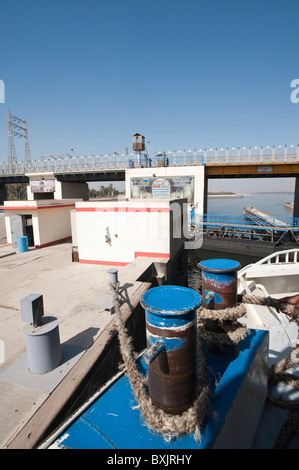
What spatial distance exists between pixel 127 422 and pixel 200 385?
768 millimetres

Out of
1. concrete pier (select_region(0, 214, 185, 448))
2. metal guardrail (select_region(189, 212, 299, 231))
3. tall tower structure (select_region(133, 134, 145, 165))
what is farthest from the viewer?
tall tower structure (select_region(133, 134, 145, 165))

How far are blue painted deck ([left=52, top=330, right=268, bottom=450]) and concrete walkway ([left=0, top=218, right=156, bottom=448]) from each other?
1.58m

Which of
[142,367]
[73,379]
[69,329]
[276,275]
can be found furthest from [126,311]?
[276,275]

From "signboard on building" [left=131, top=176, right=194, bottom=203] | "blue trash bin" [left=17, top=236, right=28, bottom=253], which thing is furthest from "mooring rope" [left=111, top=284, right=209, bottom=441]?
"signboard on building" [left=131, top=176, right=194, bottom=203]

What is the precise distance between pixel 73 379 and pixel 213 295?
2.69 m

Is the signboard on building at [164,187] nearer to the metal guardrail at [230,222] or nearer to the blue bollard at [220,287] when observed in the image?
the metal guardrail at [230,222]

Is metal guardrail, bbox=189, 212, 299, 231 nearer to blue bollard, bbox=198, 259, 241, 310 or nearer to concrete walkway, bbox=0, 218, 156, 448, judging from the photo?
concrete walkway, bbox=0, 218, 156, 448

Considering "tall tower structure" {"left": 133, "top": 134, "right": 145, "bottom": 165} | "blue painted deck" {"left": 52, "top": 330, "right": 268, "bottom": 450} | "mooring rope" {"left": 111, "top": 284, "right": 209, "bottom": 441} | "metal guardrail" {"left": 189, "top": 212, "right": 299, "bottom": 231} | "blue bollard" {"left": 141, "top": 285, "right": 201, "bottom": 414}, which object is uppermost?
"tall tower structure" {"left": 133, "top": 134, "right": 145, "bottom": 165}

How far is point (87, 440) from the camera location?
81.0 inches

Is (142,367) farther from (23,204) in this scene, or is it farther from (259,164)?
(259,164)

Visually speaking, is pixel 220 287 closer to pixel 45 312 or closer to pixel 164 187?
pixel 45 312

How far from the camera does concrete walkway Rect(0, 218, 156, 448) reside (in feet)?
11.7

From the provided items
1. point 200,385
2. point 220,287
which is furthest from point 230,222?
point 200,385

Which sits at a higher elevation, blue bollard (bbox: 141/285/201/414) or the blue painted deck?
blue bollard (bbox: 141/285/201/414)
